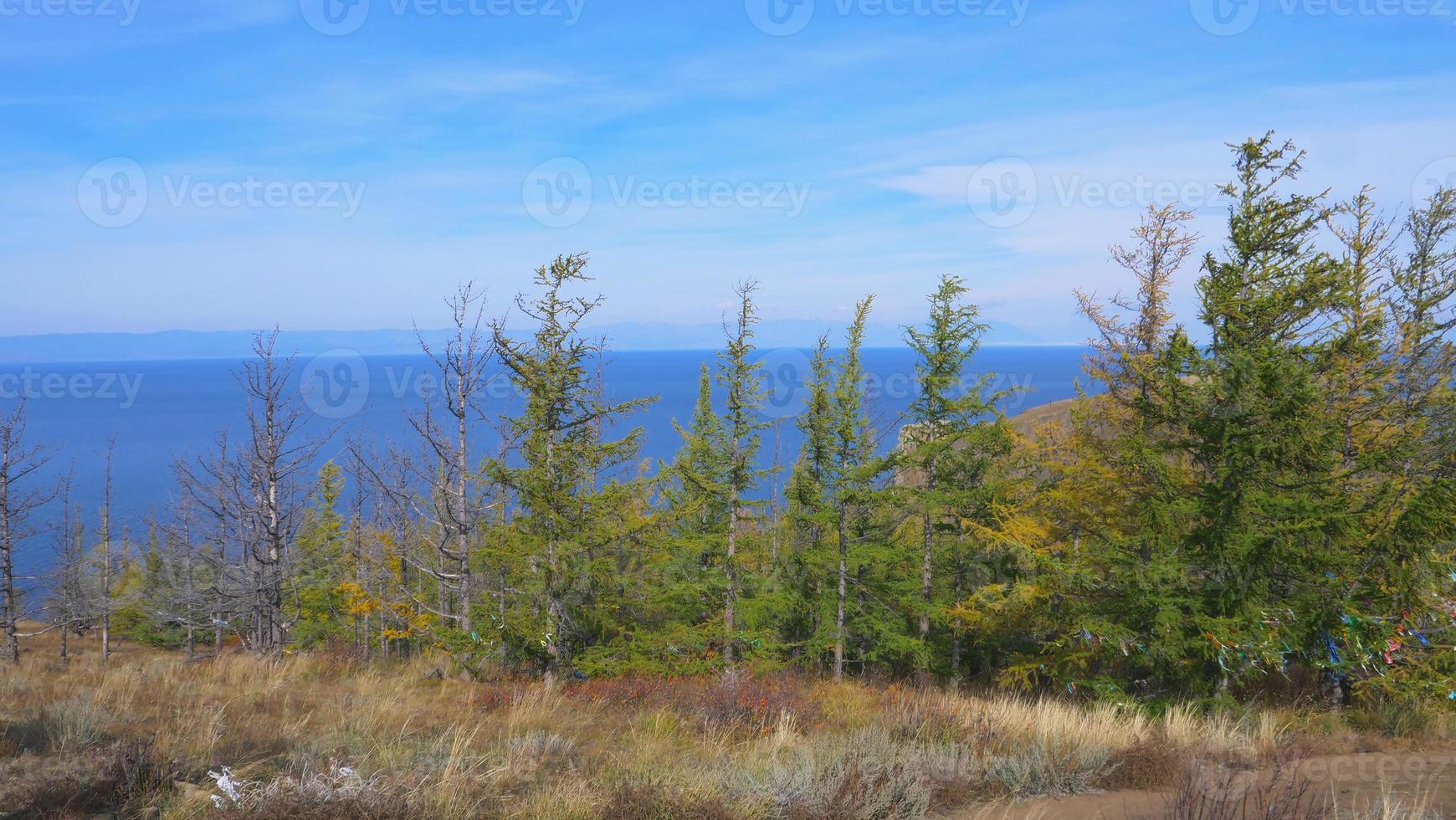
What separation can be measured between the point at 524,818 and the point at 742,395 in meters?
14.7

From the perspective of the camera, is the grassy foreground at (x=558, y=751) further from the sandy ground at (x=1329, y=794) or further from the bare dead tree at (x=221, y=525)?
the bare dead tree at (x=221, y=525)

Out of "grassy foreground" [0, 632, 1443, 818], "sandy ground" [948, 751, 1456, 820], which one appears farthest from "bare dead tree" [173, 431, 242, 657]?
"sandy ground" [948, 751, 1456, 820]

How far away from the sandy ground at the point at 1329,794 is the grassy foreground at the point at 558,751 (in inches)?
8.4

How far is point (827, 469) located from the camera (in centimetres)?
1950

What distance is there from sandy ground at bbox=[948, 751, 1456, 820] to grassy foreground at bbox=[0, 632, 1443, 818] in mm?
213

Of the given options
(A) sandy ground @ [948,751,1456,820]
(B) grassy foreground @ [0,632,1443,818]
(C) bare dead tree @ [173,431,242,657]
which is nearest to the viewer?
(B) grassy foreground @ [0,632,1443,818]

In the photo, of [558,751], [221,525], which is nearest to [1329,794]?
[558,751]

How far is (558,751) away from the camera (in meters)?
7.42

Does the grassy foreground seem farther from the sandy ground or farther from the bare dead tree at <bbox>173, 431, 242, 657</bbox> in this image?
→ the bare dead tree at <bbox>173, 431, 242, 657</bbox>

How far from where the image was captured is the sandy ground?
6098mm

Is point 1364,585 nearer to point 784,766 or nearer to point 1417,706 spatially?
point 1417,706

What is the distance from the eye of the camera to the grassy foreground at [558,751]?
543 centimetres

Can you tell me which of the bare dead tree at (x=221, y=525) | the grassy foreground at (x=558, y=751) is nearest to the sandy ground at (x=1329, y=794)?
the grassy foreground at (x=558, y=751)

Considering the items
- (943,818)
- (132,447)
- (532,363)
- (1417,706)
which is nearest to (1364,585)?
(1417,706)
